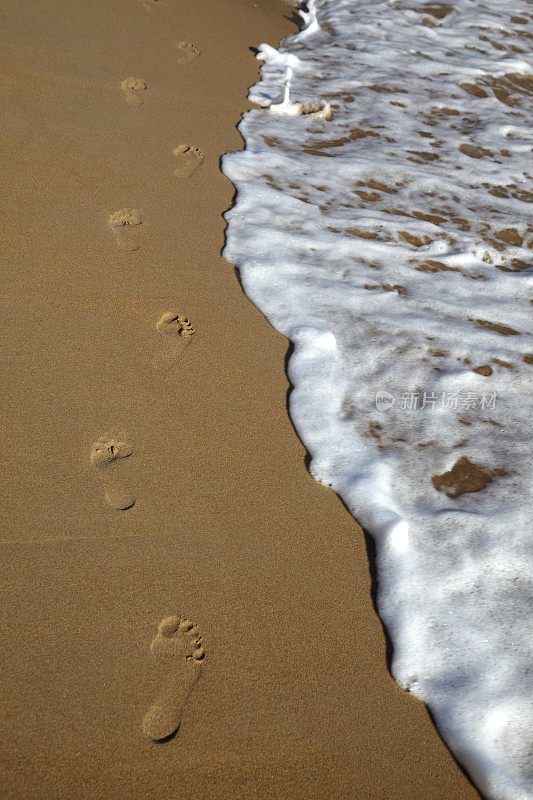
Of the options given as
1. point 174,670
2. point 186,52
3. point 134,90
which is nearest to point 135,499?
point 174,670

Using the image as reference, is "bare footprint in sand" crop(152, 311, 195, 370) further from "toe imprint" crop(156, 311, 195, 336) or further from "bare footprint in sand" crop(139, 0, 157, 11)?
"bare footprint in sand" crop(139, 0, 157, 11)

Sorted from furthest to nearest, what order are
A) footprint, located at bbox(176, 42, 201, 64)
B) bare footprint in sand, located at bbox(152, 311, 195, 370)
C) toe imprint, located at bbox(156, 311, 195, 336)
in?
footprint, located at bbox(176, 42, 201, 64) → toe imprint, located at bbox(156, 311, 195, 336) → bare footprint in sand, located at bbox(152, 311, 195, 370)

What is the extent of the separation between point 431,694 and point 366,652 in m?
0.20

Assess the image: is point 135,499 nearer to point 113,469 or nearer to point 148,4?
point 113,469

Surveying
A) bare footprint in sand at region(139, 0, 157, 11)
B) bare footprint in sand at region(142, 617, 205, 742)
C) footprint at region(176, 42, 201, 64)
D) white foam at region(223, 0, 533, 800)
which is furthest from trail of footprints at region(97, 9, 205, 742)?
bare footprint in sand at region(139, 0, 157, 11)

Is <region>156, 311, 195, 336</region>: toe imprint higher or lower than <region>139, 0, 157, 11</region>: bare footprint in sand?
lower

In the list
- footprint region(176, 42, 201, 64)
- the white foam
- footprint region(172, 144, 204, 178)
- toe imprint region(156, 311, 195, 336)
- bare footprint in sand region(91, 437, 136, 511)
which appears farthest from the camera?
footprint region(176, 42, 201, 64)

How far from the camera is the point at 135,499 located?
188 centimetres

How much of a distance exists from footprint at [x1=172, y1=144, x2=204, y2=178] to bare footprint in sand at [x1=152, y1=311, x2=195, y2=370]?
118cm

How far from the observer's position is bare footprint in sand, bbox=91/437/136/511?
1.87 meters

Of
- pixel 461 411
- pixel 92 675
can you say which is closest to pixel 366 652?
pixel 92 675

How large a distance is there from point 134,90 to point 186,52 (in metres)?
0.91

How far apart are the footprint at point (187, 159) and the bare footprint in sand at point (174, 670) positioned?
2.48 metres

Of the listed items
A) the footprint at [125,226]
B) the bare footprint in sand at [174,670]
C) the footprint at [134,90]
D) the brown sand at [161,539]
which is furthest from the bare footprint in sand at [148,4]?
the bare footprint in sand at [174,670]
